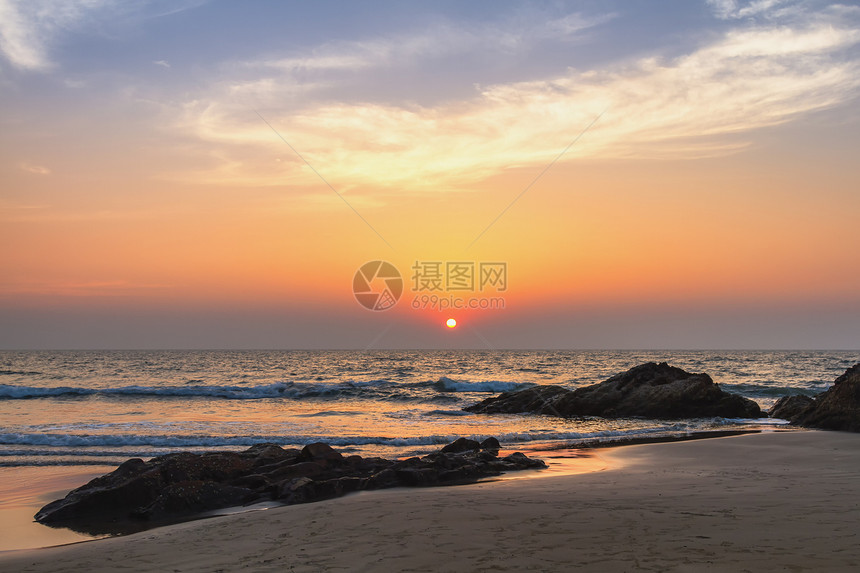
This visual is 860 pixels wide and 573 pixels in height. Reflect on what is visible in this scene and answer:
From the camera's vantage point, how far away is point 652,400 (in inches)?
1080

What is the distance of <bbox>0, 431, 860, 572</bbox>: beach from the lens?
6.19m

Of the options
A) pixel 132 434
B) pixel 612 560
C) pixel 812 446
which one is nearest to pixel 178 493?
pixel 612 560

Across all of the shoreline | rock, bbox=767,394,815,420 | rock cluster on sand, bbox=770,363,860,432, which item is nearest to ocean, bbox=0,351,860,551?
the shoreline

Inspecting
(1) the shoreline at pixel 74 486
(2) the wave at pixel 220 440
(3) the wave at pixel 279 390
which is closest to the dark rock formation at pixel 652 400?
(2) the wave at pixel 220 440

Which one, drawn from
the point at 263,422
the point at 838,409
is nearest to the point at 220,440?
the point at 263,422

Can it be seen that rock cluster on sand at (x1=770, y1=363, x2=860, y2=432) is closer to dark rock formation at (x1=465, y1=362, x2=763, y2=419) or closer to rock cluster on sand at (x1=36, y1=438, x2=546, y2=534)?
dark rock formation at (x1=465, y1=362, x2=763, y2=419)

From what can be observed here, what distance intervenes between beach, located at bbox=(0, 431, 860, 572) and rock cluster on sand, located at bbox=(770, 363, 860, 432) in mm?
10723

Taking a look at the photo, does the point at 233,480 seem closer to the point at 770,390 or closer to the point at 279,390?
the point at 279,390

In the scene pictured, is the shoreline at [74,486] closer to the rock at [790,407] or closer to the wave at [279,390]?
the rock at [790,407]

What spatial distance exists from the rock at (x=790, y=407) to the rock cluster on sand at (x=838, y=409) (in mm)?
937

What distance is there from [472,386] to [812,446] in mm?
36073

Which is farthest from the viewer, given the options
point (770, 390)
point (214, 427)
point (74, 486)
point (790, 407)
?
point (770, 390)

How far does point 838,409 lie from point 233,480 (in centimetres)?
2008

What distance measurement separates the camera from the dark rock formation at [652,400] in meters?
26.5
